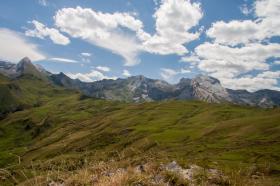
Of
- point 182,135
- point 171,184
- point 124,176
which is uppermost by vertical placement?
point 124,176

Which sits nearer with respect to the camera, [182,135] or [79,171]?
[79,171]

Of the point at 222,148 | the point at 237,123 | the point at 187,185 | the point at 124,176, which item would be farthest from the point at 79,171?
the point at 237,123

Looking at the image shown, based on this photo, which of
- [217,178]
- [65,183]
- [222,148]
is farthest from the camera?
[222,148]

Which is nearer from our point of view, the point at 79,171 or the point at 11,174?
the point at 11,174

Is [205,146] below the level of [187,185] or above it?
below

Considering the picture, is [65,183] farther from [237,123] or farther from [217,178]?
[237,123]

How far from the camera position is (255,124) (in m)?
186

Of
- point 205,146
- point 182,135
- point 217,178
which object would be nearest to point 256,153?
point 205,146

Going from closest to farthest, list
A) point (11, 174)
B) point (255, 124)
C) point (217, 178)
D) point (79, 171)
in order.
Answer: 1. point (11, 174)
2. point (79, 171)
3. point (217, 178)
4. point (255, 124)

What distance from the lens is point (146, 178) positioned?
26.2 ft

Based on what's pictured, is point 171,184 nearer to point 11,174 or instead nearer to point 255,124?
point 11,174

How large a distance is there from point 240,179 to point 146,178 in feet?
8.32

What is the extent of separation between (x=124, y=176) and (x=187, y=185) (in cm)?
272

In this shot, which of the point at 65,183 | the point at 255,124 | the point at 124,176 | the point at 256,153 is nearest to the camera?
the point at 124,176
